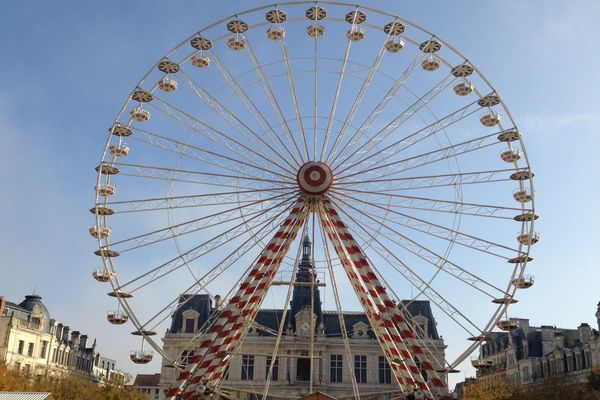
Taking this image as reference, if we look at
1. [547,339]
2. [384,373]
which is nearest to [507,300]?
[384,373]

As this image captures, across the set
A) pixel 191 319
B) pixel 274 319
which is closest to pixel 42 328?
pixel 191 319

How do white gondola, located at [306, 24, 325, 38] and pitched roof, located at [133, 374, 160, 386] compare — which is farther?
pitched roof, located at [133, 374, 160, 386]

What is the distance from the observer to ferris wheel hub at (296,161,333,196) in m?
31.6

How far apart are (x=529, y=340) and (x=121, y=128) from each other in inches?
2309

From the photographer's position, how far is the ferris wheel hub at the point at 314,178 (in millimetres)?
31609

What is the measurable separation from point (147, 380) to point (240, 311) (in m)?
77.8

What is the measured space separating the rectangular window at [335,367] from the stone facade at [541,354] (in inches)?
544

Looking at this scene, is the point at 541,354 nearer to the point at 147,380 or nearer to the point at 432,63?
the point at 432,63

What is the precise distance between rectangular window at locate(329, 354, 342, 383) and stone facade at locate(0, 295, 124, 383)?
1987cm

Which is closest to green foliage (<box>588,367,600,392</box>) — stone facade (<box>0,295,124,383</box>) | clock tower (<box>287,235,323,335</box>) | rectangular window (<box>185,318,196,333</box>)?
clock tower (<box>287,235,323,335</box>)

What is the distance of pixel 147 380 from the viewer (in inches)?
3971

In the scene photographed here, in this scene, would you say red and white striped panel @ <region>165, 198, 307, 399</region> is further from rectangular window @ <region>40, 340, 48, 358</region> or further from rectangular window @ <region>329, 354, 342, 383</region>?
rectangular window @ <region>40, 340, 48, 358</region>

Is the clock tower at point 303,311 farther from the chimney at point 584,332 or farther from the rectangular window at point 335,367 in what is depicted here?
the chimney at point 584,332

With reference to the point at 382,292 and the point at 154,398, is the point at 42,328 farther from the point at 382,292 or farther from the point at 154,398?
the point at 382,292
